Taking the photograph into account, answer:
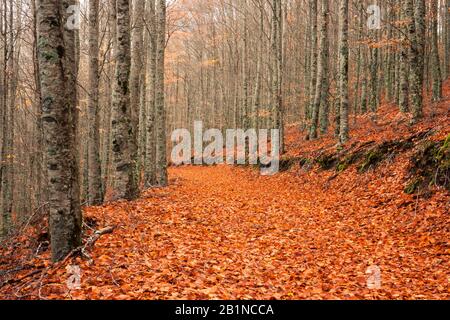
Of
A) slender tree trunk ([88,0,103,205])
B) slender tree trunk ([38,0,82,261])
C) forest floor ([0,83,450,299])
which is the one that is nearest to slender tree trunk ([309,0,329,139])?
forest floor ([0,83,450,299])

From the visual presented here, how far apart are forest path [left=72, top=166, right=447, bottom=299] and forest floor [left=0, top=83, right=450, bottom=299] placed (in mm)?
18

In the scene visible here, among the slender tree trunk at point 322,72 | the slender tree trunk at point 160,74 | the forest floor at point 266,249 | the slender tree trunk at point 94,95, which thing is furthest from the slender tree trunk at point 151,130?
the slender tree trunk at point 322,72

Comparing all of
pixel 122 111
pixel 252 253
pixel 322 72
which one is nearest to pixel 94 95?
pixel 122 111

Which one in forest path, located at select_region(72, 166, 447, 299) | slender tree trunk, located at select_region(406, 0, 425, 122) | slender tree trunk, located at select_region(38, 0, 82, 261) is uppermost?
slender tree trunk, located at select_region(406, 0, 425, 122)

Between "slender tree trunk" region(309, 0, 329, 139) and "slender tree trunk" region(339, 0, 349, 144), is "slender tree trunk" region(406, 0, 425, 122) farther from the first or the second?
"slender tree trunk" region(309, 0, 329, 139)

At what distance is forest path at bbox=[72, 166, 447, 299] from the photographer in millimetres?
4527

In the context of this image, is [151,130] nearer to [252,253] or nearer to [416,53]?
[252,253]

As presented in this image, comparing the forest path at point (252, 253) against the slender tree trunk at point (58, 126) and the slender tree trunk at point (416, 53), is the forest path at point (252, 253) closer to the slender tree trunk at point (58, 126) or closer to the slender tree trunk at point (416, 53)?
the slender tree trunk at point (58, 126)

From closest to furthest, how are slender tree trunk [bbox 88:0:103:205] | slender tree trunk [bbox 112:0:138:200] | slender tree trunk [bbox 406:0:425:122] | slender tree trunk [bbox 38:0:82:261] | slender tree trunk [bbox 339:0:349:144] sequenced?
1. slender tree trunk [bbox 38:0:82:261]
2. slender tree trunk [bbox 112:0:138:200]
3. slender tree trunk [bbox 88:0:103:205]
4. slender tree trunk [bbox 406:0:425:122]
5. slender tree trunk [bbox 339:0:349:144]

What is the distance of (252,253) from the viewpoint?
6.14 m

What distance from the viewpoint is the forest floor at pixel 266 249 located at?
450cm

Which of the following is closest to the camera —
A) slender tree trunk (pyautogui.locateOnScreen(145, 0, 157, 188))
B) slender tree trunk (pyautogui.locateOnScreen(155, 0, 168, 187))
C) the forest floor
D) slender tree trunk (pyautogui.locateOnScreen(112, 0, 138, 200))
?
the forest floor

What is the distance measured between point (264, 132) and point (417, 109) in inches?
646
